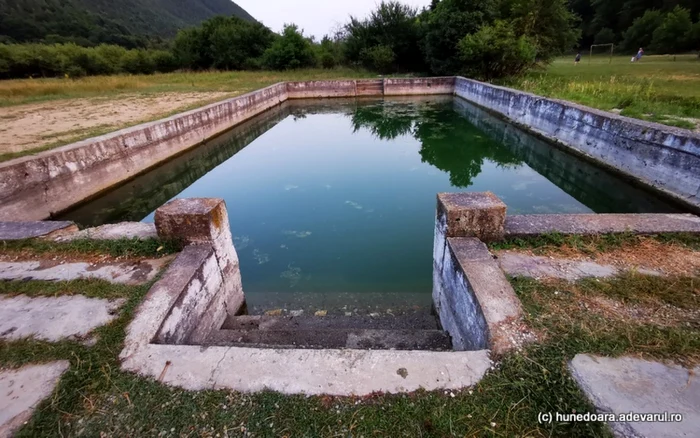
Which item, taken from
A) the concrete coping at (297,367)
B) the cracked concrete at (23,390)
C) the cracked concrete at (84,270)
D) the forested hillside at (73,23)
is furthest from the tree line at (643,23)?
the forested hillside at (73,23)

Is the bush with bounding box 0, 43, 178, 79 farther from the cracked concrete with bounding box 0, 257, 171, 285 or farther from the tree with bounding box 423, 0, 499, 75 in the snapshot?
the cracked concrete with bounding box 0, 257, 171, 285

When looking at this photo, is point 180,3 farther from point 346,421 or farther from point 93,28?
point 346,421

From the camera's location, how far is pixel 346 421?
58.1 inches

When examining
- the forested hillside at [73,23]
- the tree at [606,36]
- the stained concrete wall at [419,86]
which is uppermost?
the forested hillside at [73,23]

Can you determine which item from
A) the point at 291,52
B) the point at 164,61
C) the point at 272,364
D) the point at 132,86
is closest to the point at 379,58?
the point at 291,52

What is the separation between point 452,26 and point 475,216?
18961 millimetres

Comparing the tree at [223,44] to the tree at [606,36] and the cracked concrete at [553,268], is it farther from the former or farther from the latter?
the tree at [606,36]

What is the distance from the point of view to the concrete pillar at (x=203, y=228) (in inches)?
110

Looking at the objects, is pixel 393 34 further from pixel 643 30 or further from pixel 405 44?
pixel 643 30

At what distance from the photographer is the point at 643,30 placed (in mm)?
29859

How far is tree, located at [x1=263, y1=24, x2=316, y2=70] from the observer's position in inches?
1005

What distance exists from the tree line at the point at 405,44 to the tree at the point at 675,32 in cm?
6

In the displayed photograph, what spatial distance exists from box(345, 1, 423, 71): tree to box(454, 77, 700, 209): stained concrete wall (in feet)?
52.3

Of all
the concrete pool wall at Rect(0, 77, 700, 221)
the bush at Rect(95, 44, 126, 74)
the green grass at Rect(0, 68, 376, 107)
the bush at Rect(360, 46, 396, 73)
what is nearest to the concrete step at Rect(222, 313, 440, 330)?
the concrete pool wall at Rect(0, 77, 700, 221)
